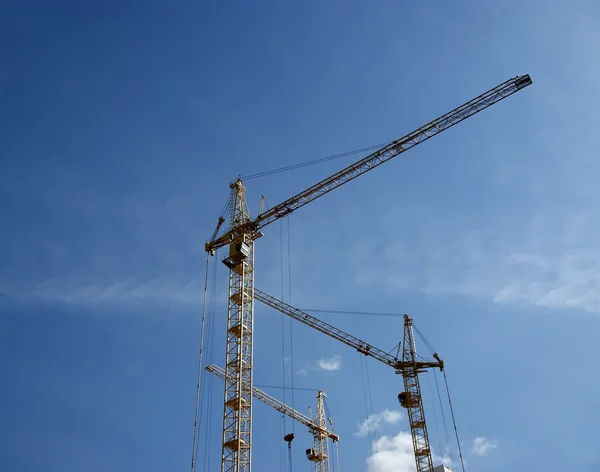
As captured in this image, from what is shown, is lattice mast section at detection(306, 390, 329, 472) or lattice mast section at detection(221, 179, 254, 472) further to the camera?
lattice mast section at detection(306, 390, 329, 472)

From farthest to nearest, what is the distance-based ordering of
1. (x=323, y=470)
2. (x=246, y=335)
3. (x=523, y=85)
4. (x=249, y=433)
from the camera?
(x=323, y=470), (x=523, y=85), (x=246, y=335), (x=249, y=433)

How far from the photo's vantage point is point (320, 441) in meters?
88.3

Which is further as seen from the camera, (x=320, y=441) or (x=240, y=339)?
(x=320, y=441)

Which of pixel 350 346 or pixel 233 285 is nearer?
pixel 233 285

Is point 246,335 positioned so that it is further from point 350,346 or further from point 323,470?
point 323,470

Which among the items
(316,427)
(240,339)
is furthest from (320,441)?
(240,339)

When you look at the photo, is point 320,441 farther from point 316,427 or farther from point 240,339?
point 240,339

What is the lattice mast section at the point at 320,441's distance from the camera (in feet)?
280

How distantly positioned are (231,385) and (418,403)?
2488 centimetres

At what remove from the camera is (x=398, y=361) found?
2798 inches

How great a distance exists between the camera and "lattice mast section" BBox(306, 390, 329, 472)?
85.2 meters

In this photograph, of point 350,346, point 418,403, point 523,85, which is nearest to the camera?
point 523,85

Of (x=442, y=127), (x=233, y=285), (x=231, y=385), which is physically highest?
(x=442, y=127)

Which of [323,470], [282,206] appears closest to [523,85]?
[282,206]
